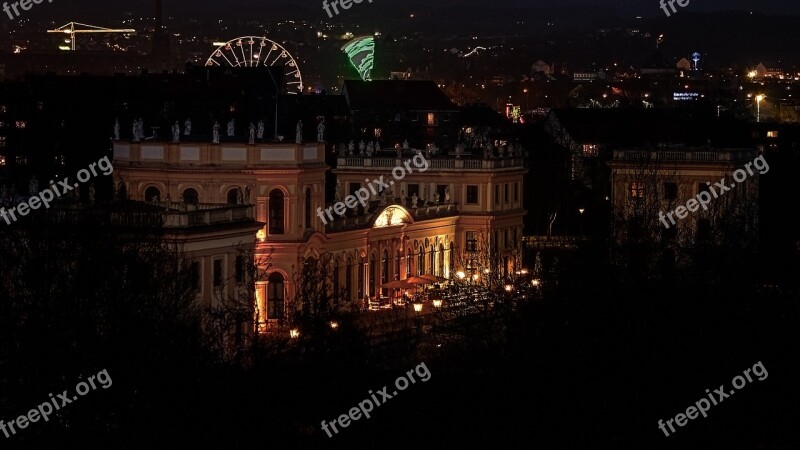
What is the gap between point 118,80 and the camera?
143750 mm

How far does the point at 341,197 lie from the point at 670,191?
482 inches

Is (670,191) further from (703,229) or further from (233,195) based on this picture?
(233,195)

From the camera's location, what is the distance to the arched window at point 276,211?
85.6 metres

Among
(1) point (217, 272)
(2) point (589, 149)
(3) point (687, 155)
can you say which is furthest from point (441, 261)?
(2) point (589, 149)

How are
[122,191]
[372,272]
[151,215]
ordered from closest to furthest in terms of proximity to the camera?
1. [151,215]
2. [122,191]
3. [372,272]

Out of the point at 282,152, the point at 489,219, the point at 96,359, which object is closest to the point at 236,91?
the point at 489,219

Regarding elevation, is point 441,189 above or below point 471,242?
above

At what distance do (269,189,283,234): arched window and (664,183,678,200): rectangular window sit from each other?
1764cm

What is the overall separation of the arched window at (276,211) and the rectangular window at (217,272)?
33.3 feet

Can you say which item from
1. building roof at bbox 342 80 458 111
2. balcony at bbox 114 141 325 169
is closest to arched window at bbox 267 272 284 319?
balcony at bbox 114 141 325 169

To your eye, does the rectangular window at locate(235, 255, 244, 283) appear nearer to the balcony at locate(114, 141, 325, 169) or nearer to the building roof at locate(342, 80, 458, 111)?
the balcony at locate(114, 141, 325, 169)

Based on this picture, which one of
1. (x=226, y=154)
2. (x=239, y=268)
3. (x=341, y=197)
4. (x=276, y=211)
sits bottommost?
(x=341, y=197)

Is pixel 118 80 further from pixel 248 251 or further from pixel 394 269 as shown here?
pixel 248 251

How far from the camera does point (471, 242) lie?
337 ft
